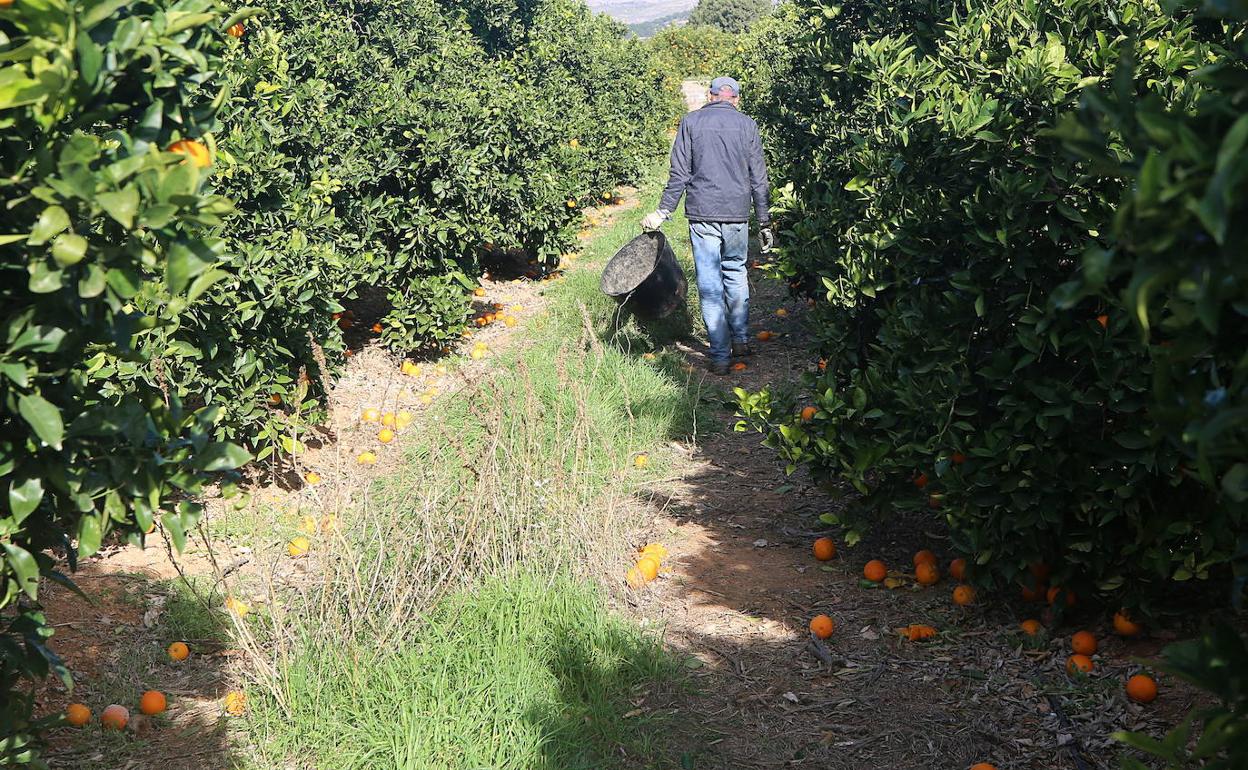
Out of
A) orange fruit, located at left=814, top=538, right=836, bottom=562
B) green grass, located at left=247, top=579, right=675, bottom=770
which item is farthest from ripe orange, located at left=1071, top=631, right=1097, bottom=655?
green grass, located at left=247, top=579, right=675, bottom=770

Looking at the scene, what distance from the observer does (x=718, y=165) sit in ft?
23.5

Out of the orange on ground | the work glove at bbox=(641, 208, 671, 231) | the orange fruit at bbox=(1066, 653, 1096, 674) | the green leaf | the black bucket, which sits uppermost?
the green leaf

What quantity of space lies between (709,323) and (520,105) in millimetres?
3020

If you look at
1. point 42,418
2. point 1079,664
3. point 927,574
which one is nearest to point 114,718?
point 42,418

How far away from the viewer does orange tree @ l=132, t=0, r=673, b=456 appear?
5.18 m

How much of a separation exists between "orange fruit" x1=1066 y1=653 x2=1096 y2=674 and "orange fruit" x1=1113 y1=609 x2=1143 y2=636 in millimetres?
168

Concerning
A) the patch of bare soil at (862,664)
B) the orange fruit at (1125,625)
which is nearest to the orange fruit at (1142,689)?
the patch of bare soil at (862,664)

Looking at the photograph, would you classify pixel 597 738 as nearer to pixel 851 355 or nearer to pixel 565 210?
pixel 851 355

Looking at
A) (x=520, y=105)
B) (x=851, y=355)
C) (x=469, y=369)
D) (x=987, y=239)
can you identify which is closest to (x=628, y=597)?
(x=851, y=355)

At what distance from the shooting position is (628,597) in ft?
13.5

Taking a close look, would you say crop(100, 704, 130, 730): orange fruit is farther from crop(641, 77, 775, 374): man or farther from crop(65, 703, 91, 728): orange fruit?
crop(641, 77, 775, 374): man

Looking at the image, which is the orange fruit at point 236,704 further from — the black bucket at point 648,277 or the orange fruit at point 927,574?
the black bucket at point 648,277

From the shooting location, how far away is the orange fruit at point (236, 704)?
3.44 metres

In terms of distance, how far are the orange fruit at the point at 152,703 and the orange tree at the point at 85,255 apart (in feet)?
4.04
